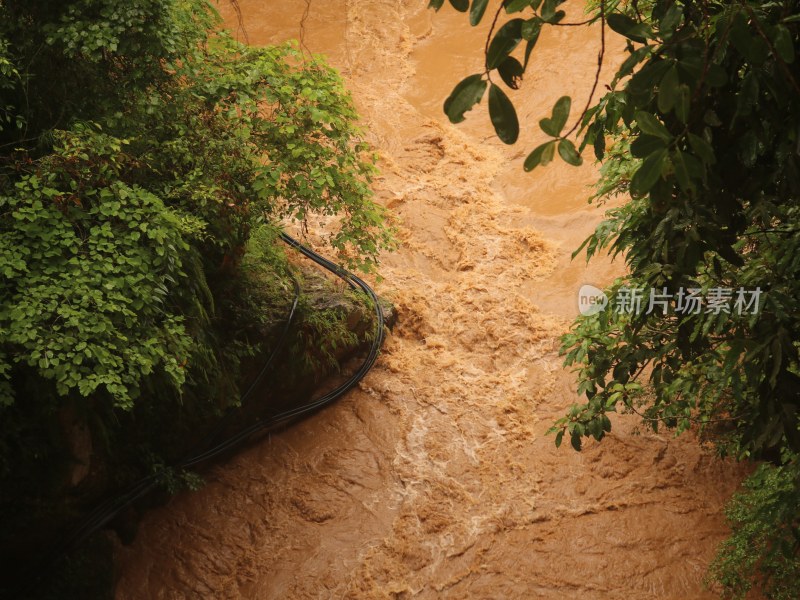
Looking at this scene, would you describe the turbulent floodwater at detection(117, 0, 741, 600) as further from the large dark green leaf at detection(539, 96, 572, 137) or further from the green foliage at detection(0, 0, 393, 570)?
the large dark green leaf at detection(539, 96, 572, 137)

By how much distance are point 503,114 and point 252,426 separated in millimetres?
4604

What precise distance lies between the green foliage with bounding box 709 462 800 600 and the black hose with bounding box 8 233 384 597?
9.82 feet

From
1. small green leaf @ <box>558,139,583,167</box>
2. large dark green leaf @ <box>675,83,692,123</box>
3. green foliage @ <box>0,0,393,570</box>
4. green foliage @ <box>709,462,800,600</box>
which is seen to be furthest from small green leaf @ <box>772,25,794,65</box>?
green foliage @ <box>0,0,393,570</box>

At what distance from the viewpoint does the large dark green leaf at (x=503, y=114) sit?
1228mm

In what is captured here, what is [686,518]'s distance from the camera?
16.0 ft

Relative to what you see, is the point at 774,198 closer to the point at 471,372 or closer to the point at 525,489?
the point at 525,489

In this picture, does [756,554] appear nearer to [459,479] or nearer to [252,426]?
[459,479]

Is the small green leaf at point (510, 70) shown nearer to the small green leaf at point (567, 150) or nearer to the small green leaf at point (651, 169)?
the small green leaf at point (567, 150)

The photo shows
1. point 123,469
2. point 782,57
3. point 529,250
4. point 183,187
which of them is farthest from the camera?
point 529,250

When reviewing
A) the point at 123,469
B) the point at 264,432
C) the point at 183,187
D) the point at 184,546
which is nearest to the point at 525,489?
the point at 264,432

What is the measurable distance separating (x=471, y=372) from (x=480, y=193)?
2.73 m

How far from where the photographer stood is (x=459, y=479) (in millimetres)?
5434

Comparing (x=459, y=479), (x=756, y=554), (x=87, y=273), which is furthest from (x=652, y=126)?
(x=459, y=479)

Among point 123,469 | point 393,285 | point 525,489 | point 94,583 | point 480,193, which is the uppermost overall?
point 480,193
